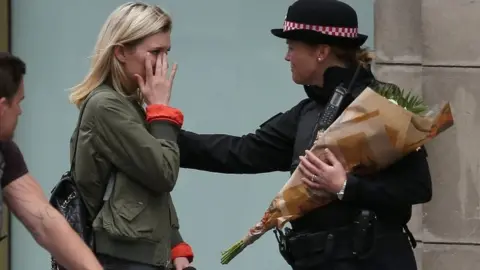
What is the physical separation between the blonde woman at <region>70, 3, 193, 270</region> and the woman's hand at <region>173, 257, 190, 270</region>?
0.02 metres

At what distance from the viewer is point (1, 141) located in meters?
3.59

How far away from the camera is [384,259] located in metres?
4.30

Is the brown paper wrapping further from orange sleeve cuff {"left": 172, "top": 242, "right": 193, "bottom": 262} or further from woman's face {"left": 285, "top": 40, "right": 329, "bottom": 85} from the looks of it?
orange sleeve cuff {"left": 172, "top": 242, "right": 193, "bottom": 262}

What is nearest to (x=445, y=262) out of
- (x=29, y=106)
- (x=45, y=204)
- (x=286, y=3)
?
(x=286, y=3)

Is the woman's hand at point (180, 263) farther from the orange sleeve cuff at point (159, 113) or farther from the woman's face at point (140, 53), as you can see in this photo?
the woman's face at point (140, 53)

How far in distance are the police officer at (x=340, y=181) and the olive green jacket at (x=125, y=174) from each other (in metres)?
0.58

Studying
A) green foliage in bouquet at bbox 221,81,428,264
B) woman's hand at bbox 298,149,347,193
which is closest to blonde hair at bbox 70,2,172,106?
woman's hand at bbox 298,149,347,193

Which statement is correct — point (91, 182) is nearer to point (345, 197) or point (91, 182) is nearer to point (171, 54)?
point (345, 197)

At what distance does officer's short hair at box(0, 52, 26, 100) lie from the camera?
3.49 meters

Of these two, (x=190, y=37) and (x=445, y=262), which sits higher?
(x=190, y=37)

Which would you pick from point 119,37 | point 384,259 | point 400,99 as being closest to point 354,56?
point 400,99

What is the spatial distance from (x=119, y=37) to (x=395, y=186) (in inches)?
48.1

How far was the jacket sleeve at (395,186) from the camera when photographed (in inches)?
165

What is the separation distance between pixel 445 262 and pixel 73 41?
2.48 m
